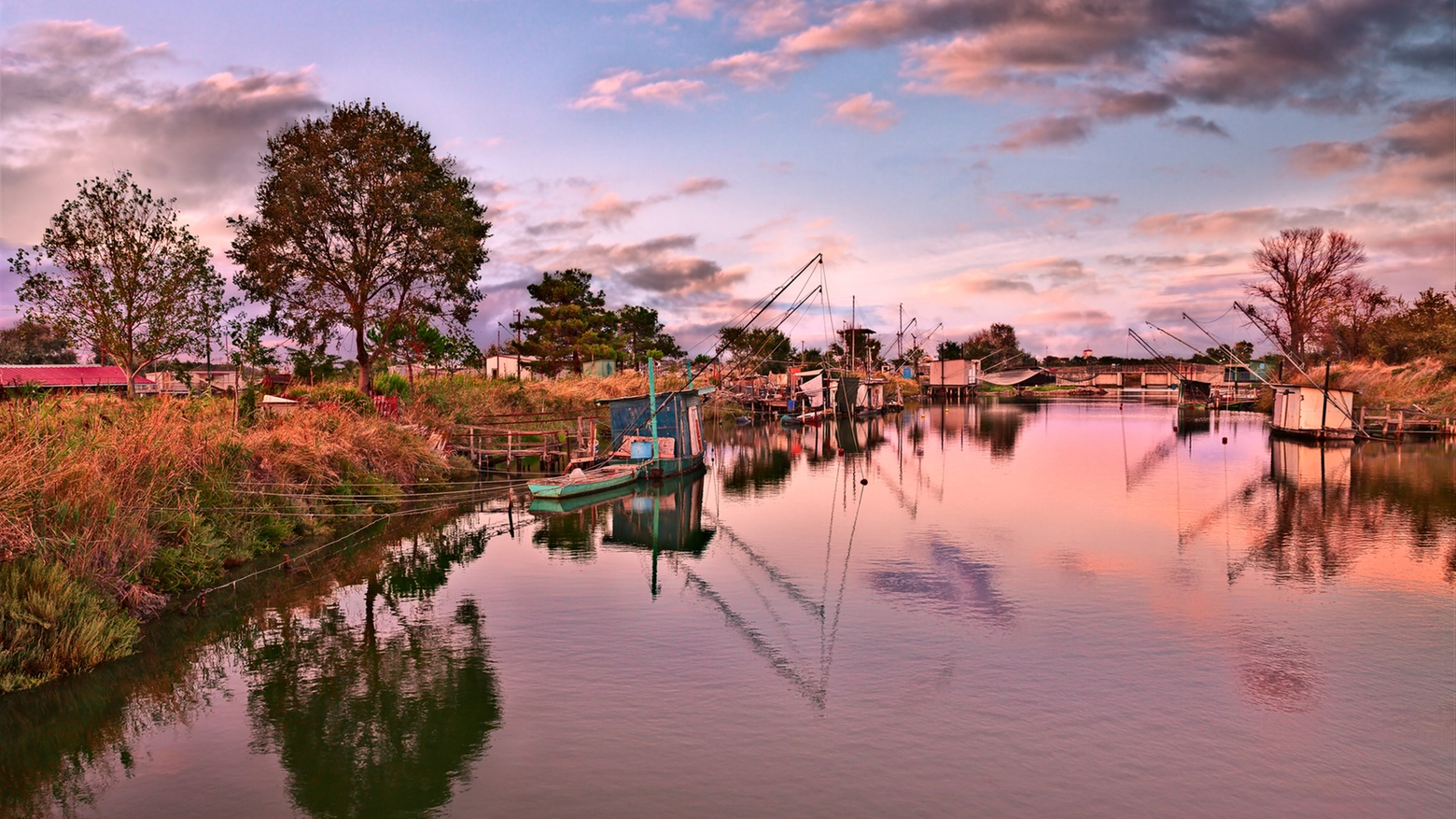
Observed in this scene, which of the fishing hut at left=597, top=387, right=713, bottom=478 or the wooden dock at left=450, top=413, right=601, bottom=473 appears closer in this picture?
the fishing hut at left=597, top=387, right=713, bottom=478

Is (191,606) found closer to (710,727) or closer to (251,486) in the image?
(251,486)

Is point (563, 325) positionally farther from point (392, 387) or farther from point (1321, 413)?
point (1321, 413)

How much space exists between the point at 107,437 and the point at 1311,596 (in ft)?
101

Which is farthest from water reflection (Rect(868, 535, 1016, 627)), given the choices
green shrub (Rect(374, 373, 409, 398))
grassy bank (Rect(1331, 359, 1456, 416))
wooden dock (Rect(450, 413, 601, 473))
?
grassy bank (Rect(1331, 359, 1456, 416))

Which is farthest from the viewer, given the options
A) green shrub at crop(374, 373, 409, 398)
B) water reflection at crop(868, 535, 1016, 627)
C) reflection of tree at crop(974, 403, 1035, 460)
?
reflection of tree at crop(974, 403, 1035, 460)

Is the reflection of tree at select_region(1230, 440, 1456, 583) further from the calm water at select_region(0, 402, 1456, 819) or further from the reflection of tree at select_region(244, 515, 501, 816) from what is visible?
the reflection of tree at select_region(244, 515, 501, 816)

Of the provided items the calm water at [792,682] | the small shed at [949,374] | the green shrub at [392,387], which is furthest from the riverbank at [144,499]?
the small shed at [949,374]

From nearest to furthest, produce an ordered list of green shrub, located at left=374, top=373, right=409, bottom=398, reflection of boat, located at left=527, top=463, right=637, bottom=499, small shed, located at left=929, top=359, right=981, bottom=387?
reflection of boat, located at left=527, top=463, right=637, bottom=499
green shrub, located at left=374, top=373, right=409, bottom=398
small shed, located at left=929, top=359, right=981, bottom=387

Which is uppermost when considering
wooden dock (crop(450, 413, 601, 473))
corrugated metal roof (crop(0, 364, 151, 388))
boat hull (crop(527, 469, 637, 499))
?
corrugated metal roof (crop(0, 364, 151, 388))

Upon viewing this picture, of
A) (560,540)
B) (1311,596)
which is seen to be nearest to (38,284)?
(560,540)

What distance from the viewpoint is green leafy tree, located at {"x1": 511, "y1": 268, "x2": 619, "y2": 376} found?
84.6 metres

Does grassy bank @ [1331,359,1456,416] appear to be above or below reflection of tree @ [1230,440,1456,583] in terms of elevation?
above

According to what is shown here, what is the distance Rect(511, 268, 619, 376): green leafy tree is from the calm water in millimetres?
52586

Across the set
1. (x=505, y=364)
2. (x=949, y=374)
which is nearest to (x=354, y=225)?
(x=505, y=364)
